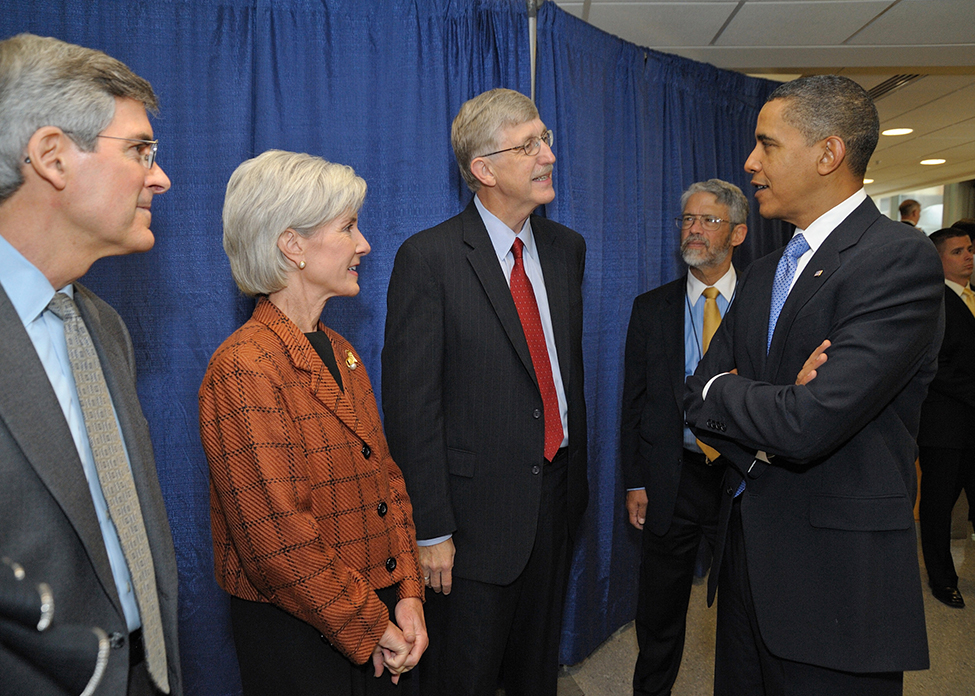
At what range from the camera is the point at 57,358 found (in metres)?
1.03

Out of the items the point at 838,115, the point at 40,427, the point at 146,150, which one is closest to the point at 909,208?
the point at 838,115

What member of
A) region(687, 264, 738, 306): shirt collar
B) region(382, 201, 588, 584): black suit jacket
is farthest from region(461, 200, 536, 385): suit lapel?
region(687, 264, 738, 306): shirt collar

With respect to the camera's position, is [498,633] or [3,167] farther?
[498,633]

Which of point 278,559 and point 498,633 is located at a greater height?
point 278,559

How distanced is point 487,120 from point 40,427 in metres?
1.40

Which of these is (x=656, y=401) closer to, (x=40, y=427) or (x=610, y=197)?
(x=610, y=197)

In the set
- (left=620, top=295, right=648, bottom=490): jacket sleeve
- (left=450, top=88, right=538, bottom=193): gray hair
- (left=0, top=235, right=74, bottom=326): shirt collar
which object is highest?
(left=450, top=88, right=538, bottom=193): gray hair

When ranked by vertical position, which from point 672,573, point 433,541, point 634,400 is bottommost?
point 672,573

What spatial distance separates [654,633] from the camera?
233cm

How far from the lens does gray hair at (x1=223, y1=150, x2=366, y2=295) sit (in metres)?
1.35

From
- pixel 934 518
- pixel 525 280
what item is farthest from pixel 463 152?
pixel 934 518

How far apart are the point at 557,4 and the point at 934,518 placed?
317 centimetres

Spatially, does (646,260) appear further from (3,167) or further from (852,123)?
(3,167)

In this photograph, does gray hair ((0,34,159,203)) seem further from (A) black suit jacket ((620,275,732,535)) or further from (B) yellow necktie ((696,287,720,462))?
(B) yellow necktie ((696,287,720,462))
